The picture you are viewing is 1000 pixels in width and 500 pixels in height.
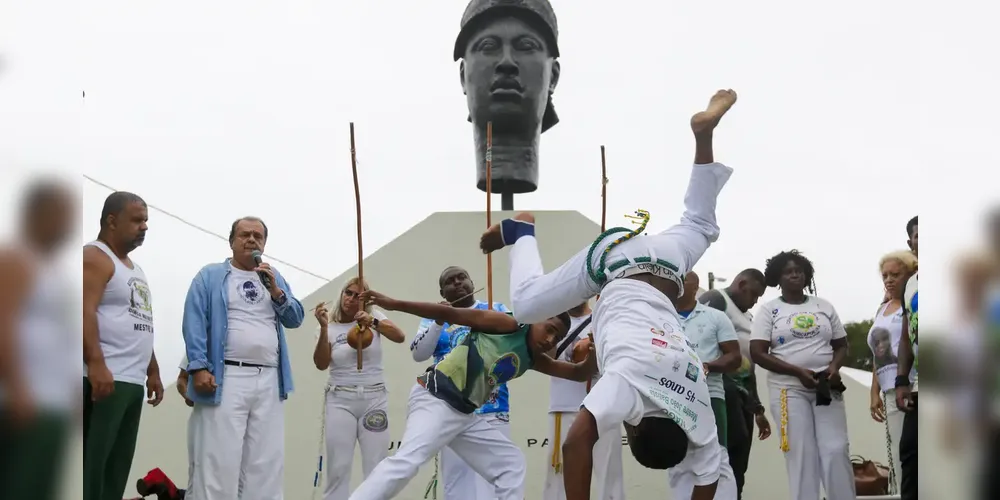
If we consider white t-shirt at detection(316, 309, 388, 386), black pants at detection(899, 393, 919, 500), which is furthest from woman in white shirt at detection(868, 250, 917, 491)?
white t-shirt at detection(316, 309, 388, 386)

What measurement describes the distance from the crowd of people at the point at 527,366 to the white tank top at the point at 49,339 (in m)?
1.84

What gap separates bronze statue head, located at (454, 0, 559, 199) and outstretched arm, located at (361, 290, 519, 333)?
4363 millimetres

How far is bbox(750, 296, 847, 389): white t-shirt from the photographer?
4859mm

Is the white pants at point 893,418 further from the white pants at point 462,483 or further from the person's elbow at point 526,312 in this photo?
the person's elbow at point 526,312

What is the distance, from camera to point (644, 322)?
2.99 m

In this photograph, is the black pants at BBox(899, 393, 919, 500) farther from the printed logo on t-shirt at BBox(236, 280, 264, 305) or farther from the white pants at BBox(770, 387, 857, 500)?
the printed logo on t-shirt at BBox(236, 280, 264, 305)

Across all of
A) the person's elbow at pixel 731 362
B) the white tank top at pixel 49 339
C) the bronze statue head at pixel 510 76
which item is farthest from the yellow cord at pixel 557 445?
the white tank top at pixel 49 339

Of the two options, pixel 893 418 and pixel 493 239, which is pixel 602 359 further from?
pixel 893 418

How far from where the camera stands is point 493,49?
26.4ft

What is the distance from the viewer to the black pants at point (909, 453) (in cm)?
386

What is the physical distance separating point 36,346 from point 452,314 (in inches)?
100

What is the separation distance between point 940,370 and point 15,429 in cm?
114

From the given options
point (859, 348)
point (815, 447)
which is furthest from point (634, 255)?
point (859, 348)

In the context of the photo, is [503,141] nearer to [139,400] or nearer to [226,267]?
[226,267]
